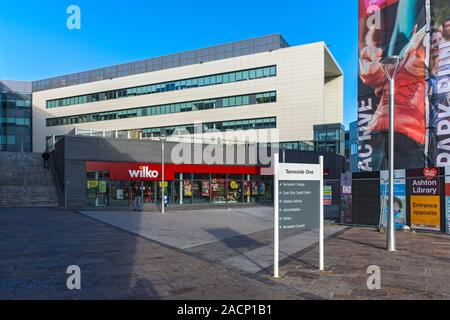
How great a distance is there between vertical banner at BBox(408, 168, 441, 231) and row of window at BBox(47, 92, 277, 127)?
35.4 m

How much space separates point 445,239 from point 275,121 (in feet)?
124

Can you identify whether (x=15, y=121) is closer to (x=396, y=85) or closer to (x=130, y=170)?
(x=130, y=170)

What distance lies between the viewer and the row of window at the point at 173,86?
51531 mm

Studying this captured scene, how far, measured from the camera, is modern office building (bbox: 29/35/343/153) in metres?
49.2

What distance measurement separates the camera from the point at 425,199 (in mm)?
15508

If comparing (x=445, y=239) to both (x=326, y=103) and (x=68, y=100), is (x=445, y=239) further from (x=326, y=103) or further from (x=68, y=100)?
(x=68, y=100)

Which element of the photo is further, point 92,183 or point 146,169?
point 146,169

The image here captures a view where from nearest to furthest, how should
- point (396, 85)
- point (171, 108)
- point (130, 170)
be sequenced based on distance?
point (396, 85) < point (130, 170) < point (171, 108)

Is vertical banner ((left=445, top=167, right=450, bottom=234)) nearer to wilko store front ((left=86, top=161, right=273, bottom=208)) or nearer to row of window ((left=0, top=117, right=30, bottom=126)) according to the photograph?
wilko store front ((left=86, top=161, right=273, bottom=208))

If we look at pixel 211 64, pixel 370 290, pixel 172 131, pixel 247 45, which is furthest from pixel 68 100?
pixel 370 290

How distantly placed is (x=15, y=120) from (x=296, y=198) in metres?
76.4

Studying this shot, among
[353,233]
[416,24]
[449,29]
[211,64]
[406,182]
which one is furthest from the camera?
[211,64]

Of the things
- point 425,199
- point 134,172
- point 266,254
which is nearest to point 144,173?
point 134,172

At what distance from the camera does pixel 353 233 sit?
50.0 feet
